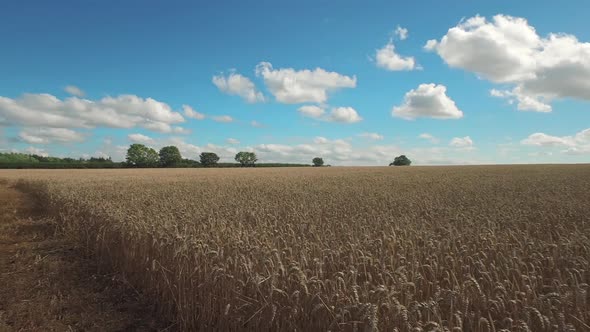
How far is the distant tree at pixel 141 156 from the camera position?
411 ft

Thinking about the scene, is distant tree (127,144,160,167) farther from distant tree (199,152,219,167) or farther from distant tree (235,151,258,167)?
distant tree (235,151,258,167)

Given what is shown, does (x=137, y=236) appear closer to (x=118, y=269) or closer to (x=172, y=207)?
(x=118, y=269)

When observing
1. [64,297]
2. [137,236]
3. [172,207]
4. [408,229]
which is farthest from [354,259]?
[172,207]

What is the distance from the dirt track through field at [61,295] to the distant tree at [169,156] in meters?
117

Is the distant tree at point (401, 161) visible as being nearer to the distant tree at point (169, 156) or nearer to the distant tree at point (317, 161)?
the distant tree at point (317, 161)

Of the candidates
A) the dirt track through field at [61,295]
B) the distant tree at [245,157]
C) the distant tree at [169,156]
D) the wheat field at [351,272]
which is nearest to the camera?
the wheat field at [351,272]

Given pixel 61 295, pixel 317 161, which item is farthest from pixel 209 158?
pixel 61 295

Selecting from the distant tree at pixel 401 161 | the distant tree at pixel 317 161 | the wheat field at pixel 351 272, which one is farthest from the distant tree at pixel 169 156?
the wheat field at pixel 351 272

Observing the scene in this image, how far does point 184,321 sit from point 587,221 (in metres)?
9.71

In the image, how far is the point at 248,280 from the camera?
4.55 m

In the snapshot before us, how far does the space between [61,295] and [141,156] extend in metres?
132

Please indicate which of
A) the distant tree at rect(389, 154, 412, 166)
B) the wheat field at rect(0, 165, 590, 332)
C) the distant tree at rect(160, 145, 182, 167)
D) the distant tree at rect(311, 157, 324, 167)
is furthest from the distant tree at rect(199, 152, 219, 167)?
the wheat field at rect(0, 165, 590, 332)

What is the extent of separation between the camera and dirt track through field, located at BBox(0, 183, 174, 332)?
17.3 ft

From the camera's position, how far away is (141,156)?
129125 millimetres
